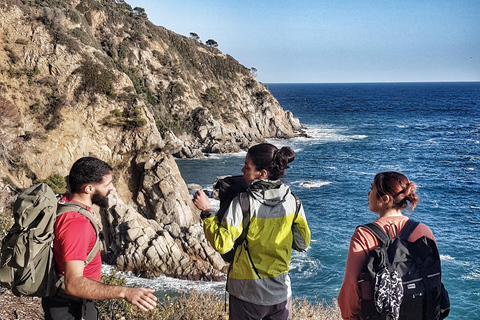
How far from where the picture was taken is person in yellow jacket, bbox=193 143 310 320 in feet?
11.1

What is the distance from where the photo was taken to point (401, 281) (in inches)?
111

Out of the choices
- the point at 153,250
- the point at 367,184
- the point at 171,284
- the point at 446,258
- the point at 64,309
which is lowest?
the point at 446,258

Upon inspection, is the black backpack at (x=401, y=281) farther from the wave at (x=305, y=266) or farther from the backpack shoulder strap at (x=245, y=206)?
the wave at (x=305, y=266)

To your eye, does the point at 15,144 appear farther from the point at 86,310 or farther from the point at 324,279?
the point at 86,310

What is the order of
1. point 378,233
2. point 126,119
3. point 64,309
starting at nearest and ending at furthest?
point 378,233 → point 64,309 → point 126,119

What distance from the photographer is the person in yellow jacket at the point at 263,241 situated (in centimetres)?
340

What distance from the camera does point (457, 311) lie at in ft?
51.3

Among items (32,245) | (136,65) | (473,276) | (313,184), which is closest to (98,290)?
(32,245)

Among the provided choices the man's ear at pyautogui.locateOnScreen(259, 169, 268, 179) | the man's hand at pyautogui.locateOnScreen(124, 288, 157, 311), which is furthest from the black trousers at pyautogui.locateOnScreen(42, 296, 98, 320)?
the man's ear at pyautogui.locateOnScreen(259, 169, 268, 179)

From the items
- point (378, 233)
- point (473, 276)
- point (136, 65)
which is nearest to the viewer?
point (378, 233)

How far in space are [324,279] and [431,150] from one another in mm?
37937

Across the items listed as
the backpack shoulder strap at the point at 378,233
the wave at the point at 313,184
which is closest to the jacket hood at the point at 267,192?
the backpack shoulder strap at the point at 378,233

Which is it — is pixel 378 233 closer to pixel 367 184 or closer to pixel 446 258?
pixel 446 258

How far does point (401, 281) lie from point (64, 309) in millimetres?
2569
